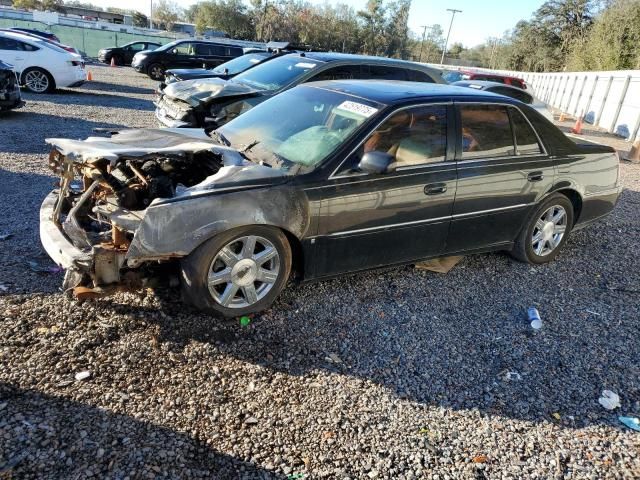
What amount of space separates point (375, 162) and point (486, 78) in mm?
14598

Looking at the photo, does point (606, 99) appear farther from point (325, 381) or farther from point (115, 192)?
point (115, 192)

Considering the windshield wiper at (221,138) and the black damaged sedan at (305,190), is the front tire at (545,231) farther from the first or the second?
the windshield wiper at (221,138)

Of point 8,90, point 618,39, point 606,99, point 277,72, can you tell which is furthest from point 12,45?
point 618,39

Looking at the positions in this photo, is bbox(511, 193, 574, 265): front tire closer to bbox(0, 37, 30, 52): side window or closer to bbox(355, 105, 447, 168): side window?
bbox(355, 105, 447, 168): side window

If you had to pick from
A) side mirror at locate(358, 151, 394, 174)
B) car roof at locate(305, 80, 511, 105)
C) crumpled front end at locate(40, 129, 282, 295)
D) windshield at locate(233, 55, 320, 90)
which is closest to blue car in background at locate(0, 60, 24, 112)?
windshield at locate(233, 55, 320, 90)

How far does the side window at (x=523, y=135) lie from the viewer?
4.66 m

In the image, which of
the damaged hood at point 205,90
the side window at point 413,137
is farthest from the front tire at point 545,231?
the damaged hood at point 205,90

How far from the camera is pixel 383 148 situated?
3916 mm

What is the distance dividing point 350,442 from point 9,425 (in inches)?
69.0

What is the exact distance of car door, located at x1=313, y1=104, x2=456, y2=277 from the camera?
375cm

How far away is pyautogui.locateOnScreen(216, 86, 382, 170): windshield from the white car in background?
11569 mm

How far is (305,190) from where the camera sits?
3.58 metres

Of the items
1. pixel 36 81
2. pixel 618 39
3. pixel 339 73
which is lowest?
pixel 36 81

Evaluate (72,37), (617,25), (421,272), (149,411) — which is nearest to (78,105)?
(421,272)
